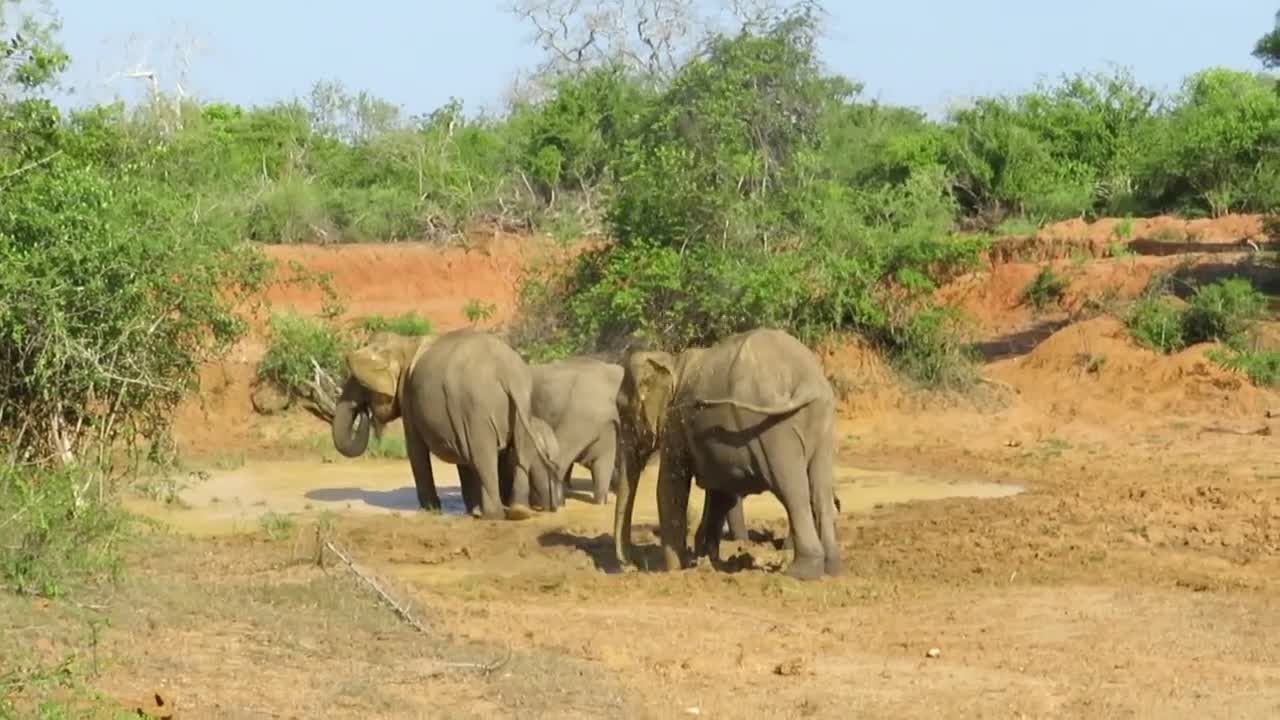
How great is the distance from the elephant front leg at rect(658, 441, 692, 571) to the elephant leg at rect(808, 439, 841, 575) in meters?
0.86

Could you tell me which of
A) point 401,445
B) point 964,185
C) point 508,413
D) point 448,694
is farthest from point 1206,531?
point 964,185

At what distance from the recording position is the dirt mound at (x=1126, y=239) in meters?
30.2

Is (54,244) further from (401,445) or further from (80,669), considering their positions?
(401,445)

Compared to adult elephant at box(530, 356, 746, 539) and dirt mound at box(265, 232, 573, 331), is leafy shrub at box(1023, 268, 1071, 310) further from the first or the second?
adult elephant at box(530, 356, 746, 539)

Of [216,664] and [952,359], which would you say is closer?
[216,664]

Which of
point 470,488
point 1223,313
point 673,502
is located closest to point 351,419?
point 470,488

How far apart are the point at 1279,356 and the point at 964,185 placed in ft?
47.8

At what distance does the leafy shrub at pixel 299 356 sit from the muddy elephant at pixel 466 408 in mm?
7544

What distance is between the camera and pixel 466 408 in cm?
1697

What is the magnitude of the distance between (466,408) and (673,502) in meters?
3.79

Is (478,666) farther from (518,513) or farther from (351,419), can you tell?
(351,419)

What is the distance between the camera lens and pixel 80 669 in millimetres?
8695

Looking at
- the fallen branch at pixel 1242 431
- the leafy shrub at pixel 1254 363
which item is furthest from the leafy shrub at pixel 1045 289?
the fallen branch at pixel 1242 431

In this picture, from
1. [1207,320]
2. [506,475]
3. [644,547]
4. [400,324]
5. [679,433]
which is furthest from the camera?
[400,324]
